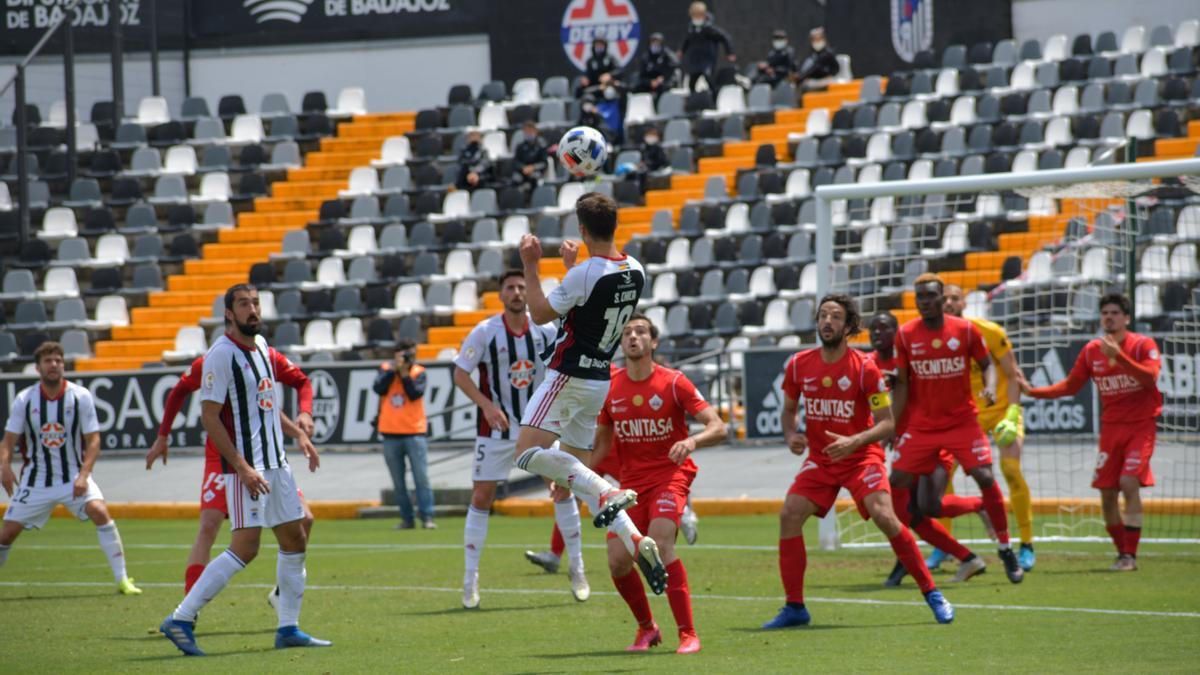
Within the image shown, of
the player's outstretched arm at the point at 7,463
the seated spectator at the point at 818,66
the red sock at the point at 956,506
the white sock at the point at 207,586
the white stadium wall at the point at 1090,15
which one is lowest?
the red sock at the point at 956,506

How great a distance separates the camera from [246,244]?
31875 millimetres

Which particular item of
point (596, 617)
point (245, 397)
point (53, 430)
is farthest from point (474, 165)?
point (245, 397)

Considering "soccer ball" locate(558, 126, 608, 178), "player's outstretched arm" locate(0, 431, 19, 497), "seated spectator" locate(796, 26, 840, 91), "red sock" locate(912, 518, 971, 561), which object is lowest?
"red sock" locate(912, 518, 971, 561)

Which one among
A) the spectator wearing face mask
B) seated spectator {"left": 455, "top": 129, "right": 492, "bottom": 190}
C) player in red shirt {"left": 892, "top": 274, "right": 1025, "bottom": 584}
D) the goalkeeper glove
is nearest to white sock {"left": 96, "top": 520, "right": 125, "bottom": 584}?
player in red shirt {"left": 892, "top": 274, "right": 1025, "bottom": 584}

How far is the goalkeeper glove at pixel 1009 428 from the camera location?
493 inches

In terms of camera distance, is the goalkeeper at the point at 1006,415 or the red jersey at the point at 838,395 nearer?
the red jersey at the point at 838,395

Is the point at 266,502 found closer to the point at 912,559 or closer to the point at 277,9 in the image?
the point at 912,559

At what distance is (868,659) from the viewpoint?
8.69m

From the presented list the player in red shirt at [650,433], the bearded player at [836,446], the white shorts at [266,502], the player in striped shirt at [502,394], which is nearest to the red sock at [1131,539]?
the bearded player at [836,446]

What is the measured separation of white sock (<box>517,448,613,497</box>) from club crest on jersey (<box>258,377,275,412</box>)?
1.84m

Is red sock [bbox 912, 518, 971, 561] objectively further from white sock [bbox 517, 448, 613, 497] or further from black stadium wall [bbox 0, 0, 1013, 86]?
black stadium wall [bbox 0, 0, 1013, 86]

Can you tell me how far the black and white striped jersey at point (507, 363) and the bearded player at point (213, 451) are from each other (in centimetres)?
187

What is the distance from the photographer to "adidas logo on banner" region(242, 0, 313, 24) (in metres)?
36.0

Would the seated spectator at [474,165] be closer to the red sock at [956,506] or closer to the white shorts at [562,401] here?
the red sock at [956,506]
